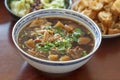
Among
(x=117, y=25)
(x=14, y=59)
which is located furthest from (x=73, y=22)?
(x=14, y=59)

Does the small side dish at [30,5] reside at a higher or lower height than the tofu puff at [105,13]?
lower

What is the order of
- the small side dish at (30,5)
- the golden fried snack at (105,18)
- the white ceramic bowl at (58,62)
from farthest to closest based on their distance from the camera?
the small side dish at (30,5) < the golden fried snack at (105,18) < the white ceramic bowl at (58,62)

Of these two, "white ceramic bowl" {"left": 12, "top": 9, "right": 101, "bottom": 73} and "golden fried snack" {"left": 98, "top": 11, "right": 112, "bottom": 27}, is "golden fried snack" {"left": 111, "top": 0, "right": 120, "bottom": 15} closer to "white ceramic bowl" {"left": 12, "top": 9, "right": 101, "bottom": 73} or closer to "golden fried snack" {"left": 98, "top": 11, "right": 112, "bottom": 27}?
"golden fried snack" {"left": 98, "top": 11, "right": 112, "bottom": 27}

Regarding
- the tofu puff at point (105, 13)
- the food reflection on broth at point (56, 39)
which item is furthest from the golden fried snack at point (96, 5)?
the food reflection on broth at point (56, 39)

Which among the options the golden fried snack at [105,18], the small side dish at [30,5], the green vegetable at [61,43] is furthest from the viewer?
the small side dish at [30,5]

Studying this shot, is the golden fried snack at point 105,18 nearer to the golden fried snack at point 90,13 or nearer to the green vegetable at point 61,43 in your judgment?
the golden fried snack at point 90,13

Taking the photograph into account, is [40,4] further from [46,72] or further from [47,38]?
[46,72]
